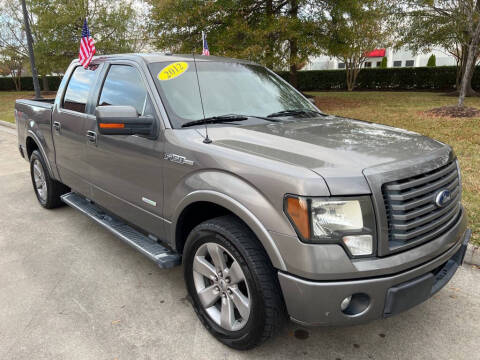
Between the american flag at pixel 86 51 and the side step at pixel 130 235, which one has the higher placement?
the american flag at pixel 86 51

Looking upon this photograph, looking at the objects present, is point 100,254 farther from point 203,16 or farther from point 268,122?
point 203,16

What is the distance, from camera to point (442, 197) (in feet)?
7.58

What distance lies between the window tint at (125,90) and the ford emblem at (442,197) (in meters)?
2.04

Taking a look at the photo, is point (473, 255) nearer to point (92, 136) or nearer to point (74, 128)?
point (92, 136)

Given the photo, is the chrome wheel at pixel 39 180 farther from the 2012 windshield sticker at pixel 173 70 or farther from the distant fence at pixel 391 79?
the distant fence at pixel 391 79

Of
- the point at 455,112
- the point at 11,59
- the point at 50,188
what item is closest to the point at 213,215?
the point at 50,188

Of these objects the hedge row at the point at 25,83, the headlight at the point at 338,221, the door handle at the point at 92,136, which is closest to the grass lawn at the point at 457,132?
the headlight at the point at 338,221

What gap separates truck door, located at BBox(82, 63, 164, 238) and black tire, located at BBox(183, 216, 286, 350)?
657 millimetres

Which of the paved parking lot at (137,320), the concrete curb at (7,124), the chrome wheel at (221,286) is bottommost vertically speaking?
the paved parking lot at (137,320)

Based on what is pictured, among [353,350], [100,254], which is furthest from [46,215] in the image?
[353,350]

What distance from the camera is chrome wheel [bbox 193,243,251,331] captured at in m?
2.37

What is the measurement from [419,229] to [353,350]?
3.08ft

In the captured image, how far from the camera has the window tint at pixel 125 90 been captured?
3.09m

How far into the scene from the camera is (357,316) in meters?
2.06
